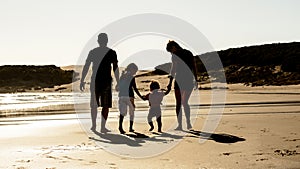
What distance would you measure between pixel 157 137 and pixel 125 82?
182 cm

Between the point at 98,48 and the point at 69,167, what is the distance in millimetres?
4460

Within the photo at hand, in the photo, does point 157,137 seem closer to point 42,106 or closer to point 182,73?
point 182,73

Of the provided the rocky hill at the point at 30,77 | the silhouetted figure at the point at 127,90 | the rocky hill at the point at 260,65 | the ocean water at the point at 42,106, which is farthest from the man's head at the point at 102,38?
the rocky hill at the point at 30,77

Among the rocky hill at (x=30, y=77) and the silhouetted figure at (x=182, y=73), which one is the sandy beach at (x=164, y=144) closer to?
the silhouetted figure at (x=182, y=73)

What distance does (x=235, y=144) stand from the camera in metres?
7.33

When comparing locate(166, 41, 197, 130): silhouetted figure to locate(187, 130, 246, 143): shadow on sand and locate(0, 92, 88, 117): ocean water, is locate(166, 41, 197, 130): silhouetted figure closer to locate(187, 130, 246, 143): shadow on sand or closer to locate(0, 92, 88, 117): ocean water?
locate(187, 130, 246, 143): shadow on sand

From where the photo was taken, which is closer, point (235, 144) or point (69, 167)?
point (69, 167)

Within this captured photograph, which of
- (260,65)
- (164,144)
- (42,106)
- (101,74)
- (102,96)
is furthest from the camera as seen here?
(260,65)

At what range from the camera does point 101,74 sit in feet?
32.2

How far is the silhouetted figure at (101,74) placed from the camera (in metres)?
9.69

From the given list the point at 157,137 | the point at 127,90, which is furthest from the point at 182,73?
the point at 157,137

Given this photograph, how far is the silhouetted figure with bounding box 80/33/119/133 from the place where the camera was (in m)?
9.69

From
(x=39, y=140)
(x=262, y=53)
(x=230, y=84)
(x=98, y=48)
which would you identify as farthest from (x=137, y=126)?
(x=262, y=53)

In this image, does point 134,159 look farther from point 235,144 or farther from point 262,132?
point 262,132
